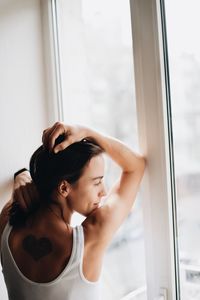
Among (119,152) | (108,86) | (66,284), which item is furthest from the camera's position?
(108,86)

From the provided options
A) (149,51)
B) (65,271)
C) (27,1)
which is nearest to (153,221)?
(65,271)

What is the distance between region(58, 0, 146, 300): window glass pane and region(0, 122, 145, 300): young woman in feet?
0.56

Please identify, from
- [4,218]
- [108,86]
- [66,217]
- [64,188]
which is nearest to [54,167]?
[64,188]

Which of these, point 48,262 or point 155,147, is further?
point 155,147

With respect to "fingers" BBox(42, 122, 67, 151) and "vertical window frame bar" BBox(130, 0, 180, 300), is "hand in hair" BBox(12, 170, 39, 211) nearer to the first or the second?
"fingers" BBox(42, 122, 67, 151)

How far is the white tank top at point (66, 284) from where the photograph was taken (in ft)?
4.06

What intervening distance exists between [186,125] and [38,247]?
0.62 m

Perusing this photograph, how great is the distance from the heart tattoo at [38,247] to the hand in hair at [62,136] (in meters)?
Answer: 0.29

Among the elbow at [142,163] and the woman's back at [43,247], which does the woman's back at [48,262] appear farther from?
the elbow at [142,163]

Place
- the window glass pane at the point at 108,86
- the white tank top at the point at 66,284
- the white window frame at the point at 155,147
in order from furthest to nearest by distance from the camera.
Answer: the window glass pane at the point at 108,86 → the white window frame at the point at 155,147 → the white tank top at the point at 66,284

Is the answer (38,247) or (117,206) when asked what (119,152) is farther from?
(38,247)

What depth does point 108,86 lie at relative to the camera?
1.56 metres

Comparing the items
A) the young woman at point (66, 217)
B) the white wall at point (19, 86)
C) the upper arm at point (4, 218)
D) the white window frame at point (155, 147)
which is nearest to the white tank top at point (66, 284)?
the young woman at point (66, 217)

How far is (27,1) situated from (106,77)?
48 cm
